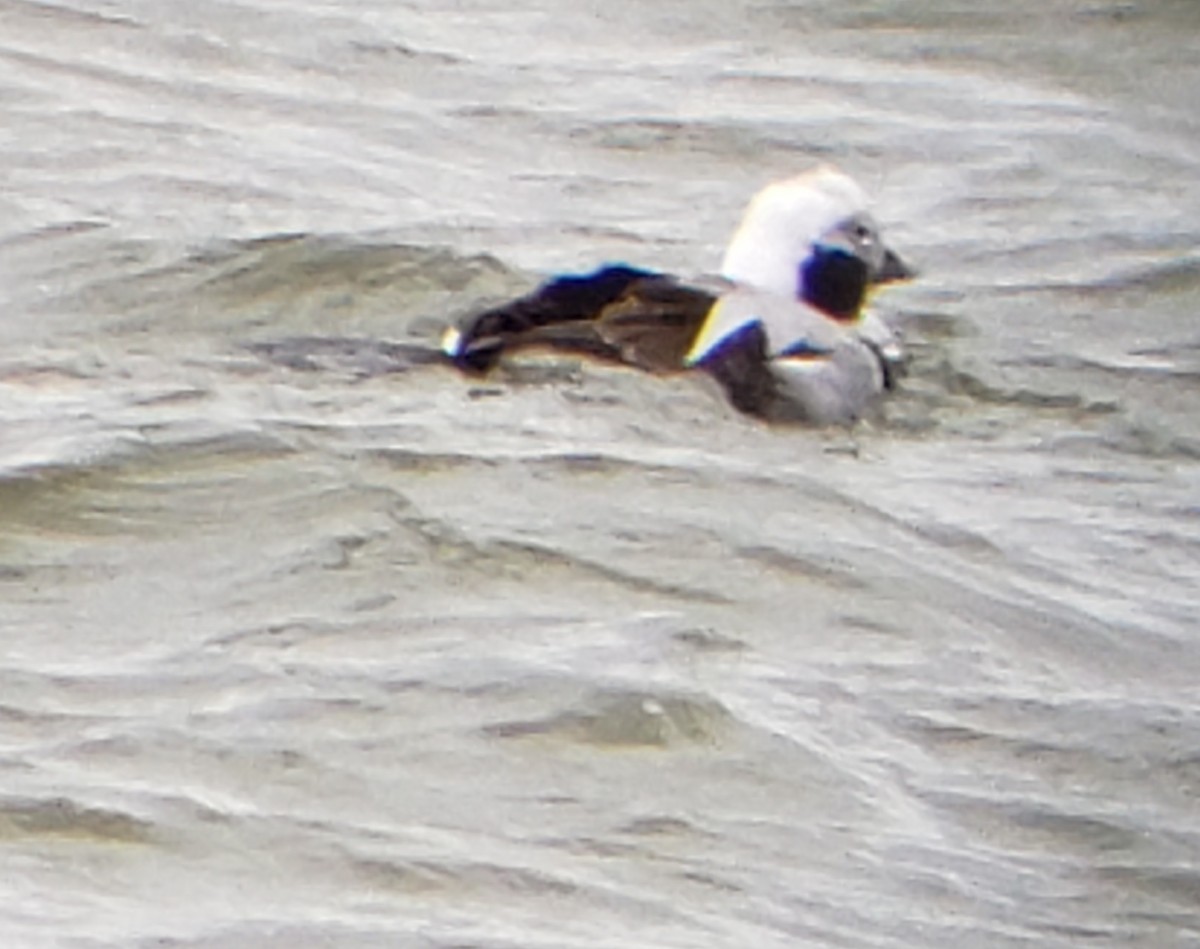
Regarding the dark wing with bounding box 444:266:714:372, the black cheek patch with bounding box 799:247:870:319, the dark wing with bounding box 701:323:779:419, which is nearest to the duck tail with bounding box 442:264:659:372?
the dark wing with bounding box 444:266:714:372

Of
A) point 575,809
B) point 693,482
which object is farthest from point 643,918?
point 693,482

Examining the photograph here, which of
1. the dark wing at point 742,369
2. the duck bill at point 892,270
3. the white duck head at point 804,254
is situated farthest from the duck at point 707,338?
the duck bill at point 892,270

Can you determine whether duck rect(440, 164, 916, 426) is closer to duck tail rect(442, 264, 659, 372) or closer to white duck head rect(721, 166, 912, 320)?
duck tail rect(442, 264, 659, 372)

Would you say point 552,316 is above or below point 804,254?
below

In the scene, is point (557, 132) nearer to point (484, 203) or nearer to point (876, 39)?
point (484, 203)

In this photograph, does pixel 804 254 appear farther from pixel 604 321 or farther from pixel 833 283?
pixel 604 321

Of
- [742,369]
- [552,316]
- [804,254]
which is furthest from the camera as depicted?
[804,254]

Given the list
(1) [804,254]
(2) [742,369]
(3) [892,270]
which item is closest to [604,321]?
(2) [742,369]
